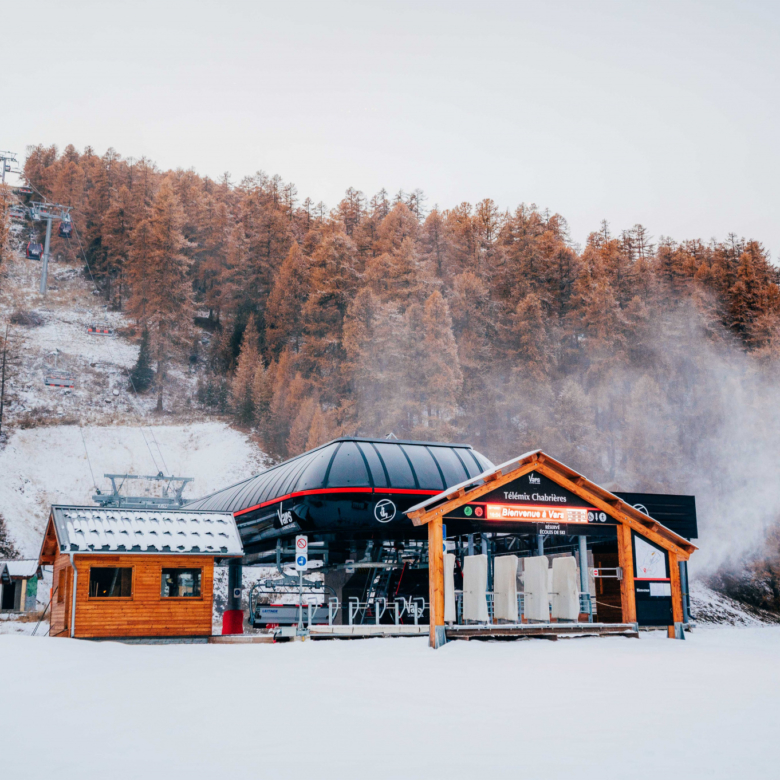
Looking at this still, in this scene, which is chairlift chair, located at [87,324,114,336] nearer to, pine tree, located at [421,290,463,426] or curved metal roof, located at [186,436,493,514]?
pine tree, located at [421,290,463,426]

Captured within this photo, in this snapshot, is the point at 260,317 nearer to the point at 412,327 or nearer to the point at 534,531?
the point at 412,327

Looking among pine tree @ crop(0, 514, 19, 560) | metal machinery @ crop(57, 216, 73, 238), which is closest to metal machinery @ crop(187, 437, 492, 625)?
pine tree @ crop(0, 514, 19, 560)

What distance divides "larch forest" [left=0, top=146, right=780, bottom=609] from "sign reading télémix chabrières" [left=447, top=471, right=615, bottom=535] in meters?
38.2

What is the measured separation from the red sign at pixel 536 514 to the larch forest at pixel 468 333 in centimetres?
3834

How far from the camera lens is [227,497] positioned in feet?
97.1

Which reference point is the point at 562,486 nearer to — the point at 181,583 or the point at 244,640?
the point at 244,640

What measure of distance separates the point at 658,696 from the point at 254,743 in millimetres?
5178

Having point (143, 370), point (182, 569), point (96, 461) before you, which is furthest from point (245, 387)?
point (182, 569)

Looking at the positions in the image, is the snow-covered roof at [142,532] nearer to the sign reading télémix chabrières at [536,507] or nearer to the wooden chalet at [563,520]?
the wooden chalet at [563,520]

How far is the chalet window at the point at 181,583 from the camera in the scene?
1903 cm

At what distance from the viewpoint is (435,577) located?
1625cm

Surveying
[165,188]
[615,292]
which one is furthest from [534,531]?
[165,188]

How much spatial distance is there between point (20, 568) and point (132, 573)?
2622 centimetres

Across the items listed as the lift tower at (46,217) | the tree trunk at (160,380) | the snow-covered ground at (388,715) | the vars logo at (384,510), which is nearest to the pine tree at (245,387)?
the tree trunk at (160,380)
